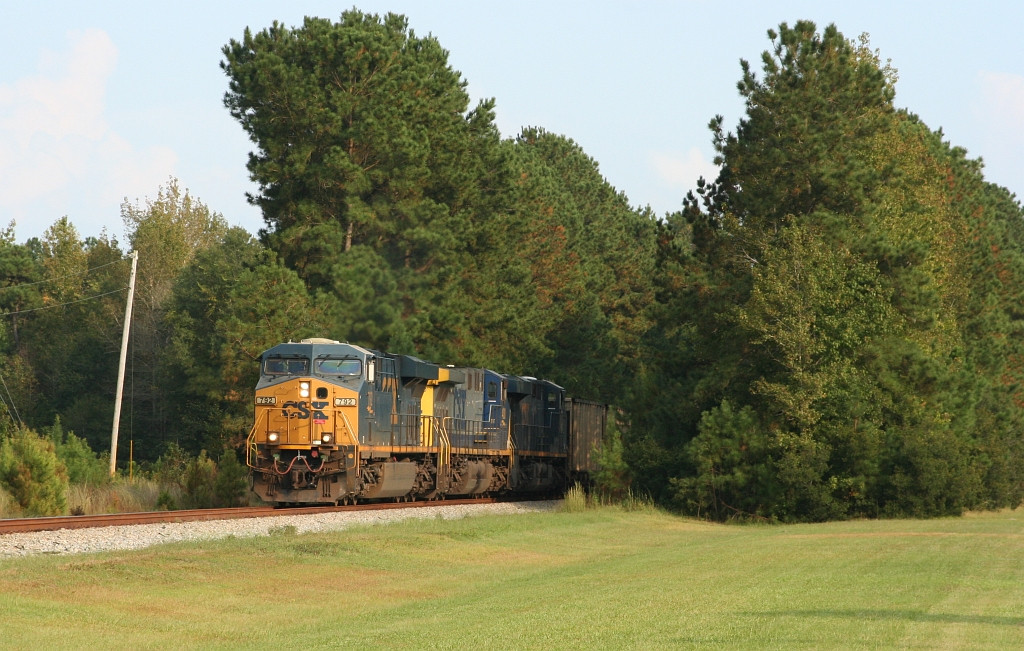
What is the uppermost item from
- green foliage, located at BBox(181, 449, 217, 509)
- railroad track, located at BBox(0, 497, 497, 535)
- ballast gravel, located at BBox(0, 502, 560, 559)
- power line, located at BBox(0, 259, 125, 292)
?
power line, located at BBox(0, 259, 125, 292)

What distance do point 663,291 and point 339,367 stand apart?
13.2 m

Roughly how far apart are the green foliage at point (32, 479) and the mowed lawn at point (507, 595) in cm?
910

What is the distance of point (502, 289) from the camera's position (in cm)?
5569

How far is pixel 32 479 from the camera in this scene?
28203 millimetres

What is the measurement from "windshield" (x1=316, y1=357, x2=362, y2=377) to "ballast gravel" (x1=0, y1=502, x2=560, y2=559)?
143 inches

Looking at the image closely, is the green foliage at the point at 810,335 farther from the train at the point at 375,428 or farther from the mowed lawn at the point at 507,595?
the mowed lawn at the point at 507,595

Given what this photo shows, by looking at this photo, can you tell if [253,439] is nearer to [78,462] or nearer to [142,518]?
[142,518]

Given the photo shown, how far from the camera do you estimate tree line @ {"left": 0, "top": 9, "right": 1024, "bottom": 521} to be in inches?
1324

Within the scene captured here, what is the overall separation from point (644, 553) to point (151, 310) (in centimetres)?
5765

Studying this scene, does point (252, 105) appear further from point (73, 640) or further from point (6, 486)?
point (73, 640)

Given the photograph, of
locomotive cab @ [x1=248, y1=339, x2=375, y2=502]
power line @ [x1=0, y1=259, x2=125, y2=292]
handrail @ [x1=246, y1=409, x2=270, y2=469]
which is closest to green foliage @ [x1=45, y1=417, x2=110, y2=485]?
handrail @ [x1=246, y1=409, x2=270, y2=469]

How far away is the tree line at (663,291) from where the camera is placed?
33.6 m

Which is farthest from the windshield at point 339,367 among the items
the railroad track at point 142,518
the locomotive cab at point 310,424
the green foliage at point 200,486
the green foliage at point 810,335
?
the green foliage at point 810,335

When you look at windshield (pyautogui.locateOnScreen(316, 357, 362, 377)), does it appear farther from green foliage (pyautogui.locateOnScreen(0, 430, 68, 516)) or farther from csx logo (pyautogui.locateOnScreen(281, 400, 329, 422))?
green foliage (pyautogui.locateOnScreen(0, 430, 68, 516))
